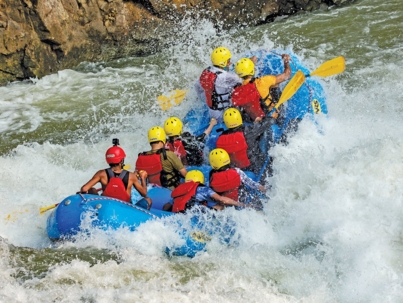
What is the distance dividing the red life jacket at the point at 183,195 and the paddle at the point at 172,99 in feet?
9.48

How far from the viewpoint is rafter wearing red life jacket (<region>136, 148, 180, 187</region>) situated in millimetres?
6031

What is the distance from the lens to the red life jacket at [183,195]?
18.1ft

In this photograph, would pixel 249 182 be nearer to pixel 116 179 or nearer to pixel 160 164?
pixel 160 164

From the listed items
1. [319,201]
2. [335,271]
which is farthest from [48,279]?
[319,201]

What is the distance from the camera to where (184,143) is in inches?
267

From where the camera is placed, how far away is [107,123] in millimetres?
9438

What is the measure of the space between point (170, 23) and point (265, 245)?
26.7ft

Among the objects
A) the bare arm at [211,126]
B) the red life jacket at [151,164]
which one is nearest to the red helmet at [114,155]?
the red life jacket at [151,164]

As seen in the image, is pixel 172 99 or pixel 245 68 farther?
pixel 172 99

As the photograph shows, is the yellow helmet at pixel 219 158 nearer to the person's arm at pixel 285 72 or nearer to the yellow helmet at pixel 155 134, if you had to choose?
the yellow helmet at pixel 155 134

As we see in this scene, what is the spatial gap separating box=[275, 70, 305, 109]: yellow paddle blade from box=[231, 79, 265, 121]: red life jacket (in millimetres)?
243

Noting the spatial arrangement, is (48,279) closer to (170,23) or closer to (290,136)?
(290,136)

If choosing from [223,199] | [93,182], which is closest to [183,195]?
[223,199]

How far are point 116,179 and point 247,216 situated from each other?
135cm
